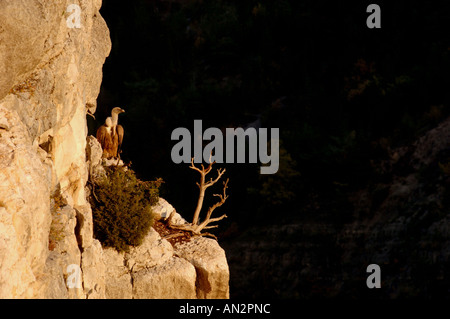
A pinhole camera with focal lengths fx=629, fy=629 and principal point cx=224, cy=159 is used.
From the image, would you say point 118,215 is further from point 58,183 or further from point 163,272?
point 58,183

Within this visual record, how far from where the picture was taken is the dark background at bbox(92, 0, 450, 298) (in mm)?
32906

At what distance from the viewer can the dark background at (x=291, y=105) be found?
32906 mm

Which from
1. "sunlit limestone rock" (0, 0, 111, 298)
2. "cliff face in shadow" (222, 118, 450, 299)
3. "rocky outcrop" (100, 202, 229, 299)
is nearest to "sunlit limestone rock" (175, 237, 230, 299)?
"rocky outcrop" (100, 202, 229, 299)

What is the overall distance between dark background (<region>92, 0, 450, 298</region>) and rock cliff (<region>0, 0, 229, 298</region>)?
54.8 feet

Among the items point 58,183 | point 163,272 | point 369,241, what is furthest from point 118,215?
point 369,241

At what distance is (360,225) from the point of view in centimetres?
3278

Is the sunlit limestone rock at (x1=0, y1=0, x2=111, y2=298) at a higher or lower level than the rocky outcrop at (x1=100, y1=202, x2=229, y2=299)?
higher

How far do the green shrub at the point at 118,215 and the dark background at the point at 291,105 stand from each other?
17218 millimetres

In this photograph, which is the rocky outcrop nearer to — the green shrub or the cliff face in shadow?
the green shrub

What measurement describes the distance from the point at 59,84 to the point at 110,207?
3.41 m

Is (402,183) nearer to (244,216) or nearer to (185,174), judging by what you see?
(244,216)

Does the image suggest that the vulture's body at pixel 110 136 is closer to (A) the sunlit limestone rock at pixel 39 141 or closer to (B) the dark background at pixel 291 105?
(A) the sunlit limestone rock at pixel 39 141

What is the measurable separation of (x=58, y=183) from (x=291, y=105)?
33529 mm

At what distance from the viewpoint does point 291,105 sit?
44.5 m
